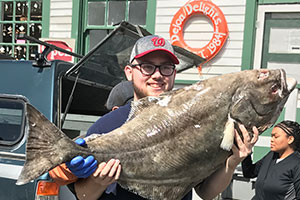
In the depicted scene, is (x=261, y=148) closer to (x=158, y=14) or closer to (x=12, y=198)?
(x=158, y=14)

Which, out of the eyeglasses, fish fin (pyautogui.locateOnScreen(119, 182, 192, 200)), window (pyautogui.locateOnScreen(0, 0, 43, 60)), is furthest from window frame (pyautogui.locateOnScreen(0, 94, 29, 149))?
window (pyautogui.locateOnScreen(0, 0, 43, 60))

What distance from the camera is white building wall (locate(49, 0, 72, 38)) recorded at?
871 centimetres

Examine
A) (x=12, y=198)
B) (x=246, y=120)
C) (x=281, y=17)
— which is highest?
(x=281, y=17)

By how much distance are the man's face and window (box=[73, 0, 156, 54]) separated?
6009mm

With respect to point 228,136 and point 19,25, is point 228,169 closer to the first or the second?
point 228,136

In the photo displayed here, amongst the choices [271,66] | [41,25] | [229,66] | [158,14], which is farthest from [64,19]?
[271,66]

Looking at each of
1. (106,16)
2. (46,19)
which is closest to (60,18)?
(46,19)

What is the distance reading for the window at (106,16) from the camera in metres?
8.23

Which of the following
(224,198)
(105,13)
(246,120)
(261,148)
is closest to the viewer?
(246,120)

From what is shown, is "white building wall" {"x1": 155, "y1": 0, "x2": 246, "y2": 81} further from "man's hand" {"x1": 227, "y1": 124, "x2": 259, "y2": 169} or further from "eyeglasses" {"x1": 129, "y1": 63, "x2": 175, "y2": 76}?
"man's hand" {"x1": 227, "y1": 124, "x2": 259, "y2": 169}

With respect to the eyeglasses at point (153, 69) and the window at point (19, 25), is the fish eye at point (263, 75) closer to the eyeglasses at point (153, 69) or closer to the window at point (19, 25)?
the eyeglasses at point (153, 69)

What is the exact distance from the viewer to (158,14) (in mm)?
7941

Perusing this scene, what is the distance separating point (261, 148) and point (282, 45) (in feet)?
7.01

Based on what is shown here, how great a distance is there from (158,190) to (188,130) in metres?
0.37
